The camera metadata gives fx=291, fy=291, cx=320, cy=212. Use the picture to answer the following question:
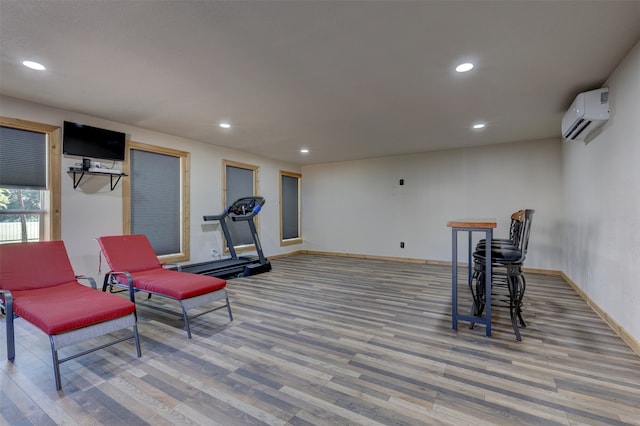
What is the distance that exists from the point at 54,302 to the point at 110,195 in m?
2.31

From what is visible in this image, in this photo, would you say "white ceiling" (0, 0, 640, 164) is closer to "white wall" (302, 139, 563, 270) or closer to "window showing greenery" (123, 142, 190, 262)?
"window showing greenery" (123, 142, 190, 262)

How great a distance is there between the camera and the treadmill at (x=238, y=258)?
5.07 meters

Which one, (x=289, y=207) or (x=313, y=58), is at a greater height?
(x=313, y=58)

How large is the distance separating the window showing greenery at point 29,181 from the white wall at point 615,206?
6042mm

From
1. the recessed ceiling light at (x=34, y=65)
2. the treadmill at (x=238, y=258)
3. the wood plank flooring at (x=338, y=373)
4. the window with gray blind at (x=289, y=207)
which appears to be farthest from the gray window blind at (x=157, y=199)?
the window with gray blind at (x=289, y=207)

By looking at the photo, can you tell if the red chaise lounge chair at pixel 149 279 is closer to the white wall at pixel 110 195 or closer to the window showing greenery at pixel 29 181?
the white wall at pixel 110 195

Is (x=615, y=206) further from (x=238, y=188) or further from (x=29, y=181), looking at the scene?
(x=29, y=181)

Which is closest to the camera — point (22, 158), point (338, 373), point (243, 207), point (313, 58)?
point (338, 373)

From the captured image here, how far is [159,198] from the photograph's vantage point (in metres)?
4.88

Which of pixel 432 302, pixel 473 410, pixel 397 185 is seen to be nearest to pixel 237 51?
pixel 473 410

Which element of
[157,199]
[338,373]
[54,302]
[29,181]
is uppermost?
[29,181]

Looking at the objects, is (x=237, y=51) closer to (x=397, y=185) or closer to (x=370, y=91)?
(x=370, y=91)

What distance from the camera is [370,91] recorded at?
10.5 ft

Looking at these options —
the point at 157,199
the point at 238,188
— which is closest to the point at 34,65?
the point at 157,199
